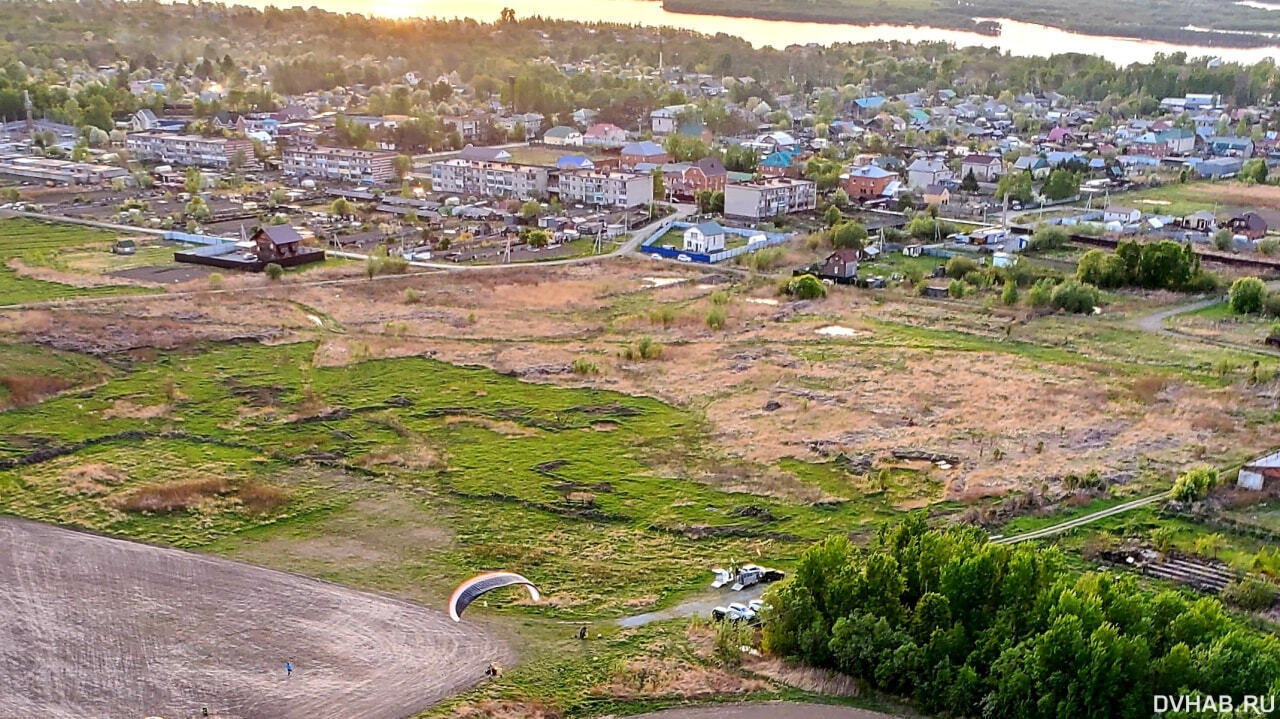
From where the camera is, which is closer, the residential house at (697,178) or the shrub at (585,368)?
the shrub at (585,368)

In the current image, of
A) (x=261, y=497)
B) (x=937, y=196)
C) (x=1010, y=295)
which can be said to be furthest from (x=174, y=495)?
(x=937, y=196)

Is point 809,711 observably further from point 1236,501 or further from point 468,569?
point 1236,501

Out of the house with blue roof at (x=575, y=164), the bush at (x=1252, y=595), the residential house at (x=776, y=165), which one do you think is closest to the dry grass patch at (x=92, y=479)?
the bush at (x=1252, y=595)

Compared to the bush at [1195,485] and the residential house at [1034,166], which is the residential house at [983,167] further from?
the bush at [1195,485]

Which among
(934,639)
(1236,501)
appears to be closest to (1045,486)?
(1236,501)

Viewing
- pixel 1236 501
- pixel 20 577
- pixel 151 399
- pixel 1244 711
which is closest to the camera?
pixel 1244 711

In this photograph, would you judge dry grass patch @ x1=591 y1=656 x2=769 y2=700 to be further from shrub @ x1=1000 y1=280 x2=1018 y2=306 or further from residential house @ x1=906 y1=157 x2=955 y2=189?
residential house @ x1=906 y1=157 x2=955 y2=189
